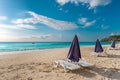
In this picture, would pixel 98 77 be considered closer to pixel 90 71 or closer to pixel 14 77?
pixel 90 71

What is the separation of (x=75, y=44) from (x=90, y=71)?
5.87 feet

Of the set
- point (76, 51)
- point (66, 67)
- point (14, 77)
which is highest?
point (76, 51)

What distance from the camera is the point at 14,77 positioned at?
5.82 metres

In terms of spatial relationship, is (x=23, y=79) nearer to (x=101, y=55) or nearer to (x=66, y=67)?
(x=66, y=67)

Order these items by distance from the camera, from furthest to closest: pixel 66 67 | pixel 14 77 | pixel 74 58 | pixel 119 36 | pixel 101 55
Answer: pixel 119 36 < pixel 101 55 < pixel 74 58 < pixel 66 67 < pixel 14 77

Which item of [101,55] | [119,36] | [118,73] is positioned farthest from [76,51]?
[119,36]

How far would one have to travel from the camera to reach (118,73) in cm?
602

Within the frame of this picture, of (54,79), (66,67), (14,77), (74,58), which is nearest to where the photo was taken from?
(54,79)

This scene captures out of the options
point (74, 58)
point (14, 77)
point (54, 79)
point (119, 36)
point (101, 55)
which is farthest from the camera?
point (119, 36)

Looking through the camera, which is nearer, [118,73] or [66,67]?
[118,73]

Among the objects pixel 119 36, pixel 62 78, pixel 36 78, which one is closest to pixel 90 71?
pixel 62 78

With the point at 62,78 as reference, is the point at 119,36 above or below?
above

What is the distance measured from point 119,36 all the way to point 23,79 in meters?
99.1

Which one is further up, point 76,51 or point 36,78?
point 76,51
